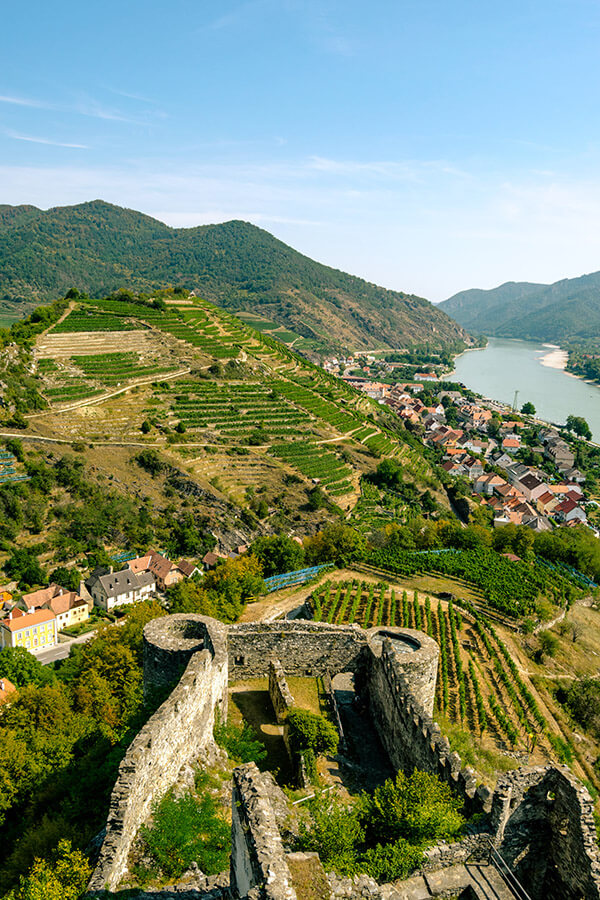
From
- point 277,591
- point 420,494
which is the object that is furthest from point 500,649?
point 420,494

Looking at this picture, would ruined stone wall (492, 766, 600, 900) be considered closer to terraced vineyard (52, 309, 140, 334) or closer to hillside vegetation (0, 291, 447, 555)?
hillside vegetation (0, 291, 447, 555)

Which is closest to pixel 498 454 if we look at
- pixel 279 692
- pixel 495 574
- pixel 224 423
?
pixel 224 423

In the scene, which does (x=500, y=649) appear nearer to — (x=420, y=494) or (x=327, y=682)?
(x=327, y=682)

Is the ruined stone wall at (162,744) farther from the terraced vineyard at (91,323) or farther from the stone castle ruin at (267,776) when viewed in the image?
the terraced vineyard at (91,323)

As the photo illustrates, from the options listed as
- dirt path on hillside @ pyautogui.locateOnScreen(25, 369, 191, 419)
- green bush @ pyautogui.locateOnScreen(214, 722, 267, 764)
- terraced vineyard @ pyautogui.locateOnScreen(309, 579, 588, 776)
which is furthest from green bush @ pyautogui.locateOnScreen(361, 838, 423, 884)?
dirt path on hillside @ pyautogui.locateOnScreen(25, 369, 191, 419)

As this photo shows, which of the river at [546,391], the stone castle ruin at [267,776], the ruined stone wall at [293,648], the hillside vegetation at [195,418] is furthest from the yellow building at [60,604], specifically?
the river at [546,391]
